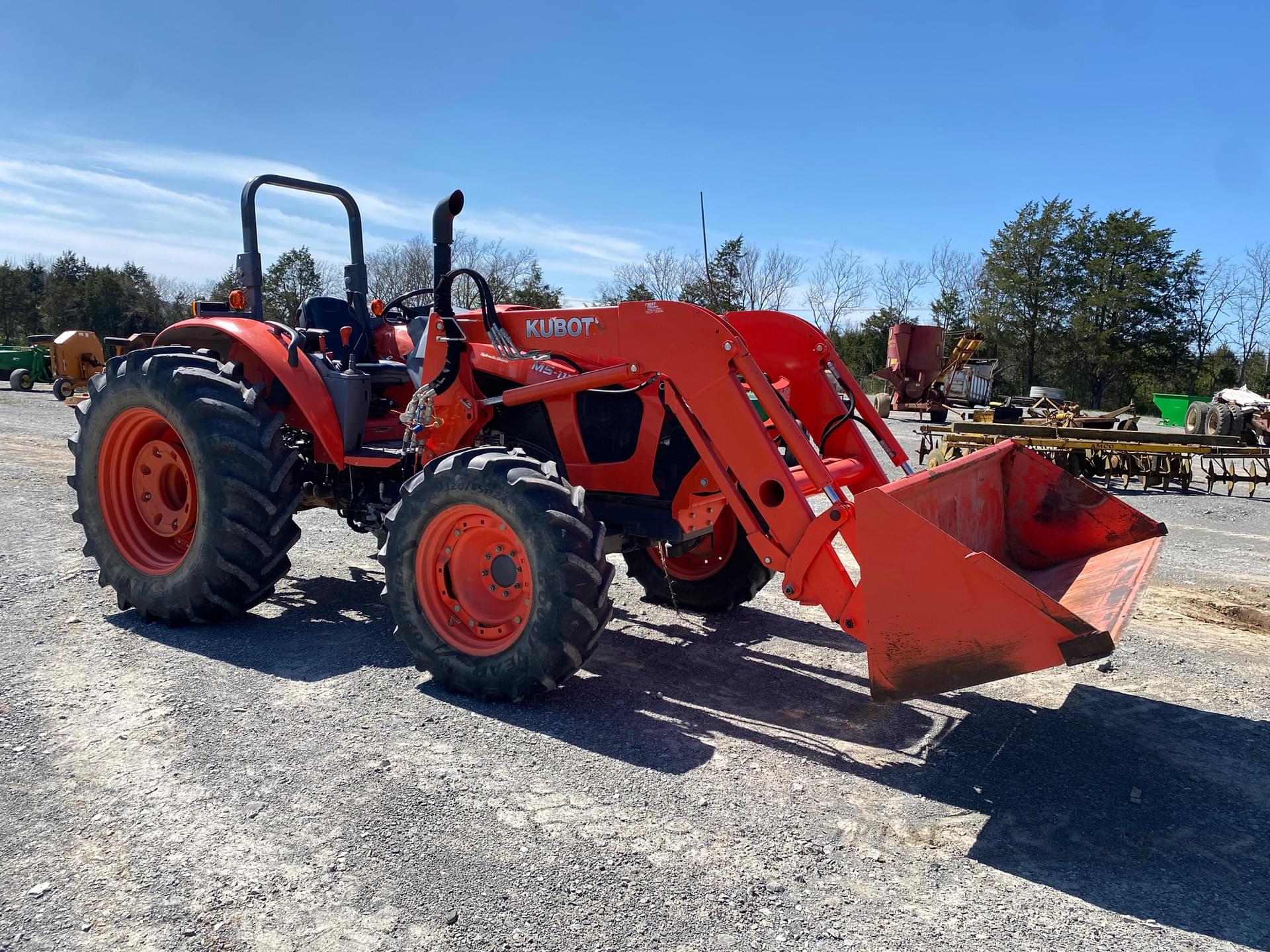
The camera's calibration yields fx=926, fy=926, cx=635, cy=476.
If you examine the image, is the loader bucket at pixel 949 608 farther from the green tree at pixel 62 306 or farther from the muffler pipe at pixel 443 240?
the green tree at pixel 62 306

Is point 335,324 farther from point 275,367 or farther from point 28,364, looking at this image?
point 28,364

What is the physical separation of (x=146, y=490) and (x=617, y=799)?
412cm

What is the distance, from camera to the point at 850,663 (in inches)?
210

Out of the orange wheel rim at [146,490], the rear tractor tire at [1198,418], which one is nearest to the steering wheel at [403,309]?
the orange wheel rim at [146,490]

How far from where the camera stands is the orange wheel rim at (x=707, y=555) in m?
5.98

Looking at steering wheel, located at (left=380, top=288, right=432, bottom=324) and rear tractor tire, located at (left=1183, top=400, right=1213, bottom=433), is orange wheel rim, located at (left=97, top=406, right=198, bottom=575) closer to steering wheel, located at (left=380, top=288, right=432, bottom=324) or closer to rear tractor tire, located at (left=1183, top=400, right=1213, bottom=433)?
steering wheel, located at (left=380, top=288, right=432, bottom=324)

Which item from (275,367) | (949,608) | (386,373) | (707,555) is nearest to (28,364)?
(386,373)

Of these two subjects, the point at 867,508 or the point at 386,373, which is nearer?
the point at 867,508

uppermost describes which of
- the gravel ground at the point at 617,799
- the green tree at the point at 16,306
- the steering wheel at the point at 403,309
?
the green tree at the point at 16,306

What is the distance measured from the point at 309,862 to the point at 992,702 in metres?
3.35

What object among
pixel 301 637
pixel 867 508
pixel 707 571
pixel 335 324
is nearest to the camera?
pixel 867 508

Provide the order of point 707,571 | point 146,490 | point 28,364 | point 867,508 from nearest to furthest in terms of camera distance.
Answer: point 867,508 < point 146,490 < point 707,571 < point 28,364

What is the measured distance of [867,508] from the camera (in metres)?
3.64

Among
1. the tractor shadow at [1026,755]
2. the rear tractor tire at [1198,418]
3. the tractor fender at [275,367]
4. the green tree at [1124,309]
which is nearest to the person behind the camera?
the tractor shadow at [1026,755]
